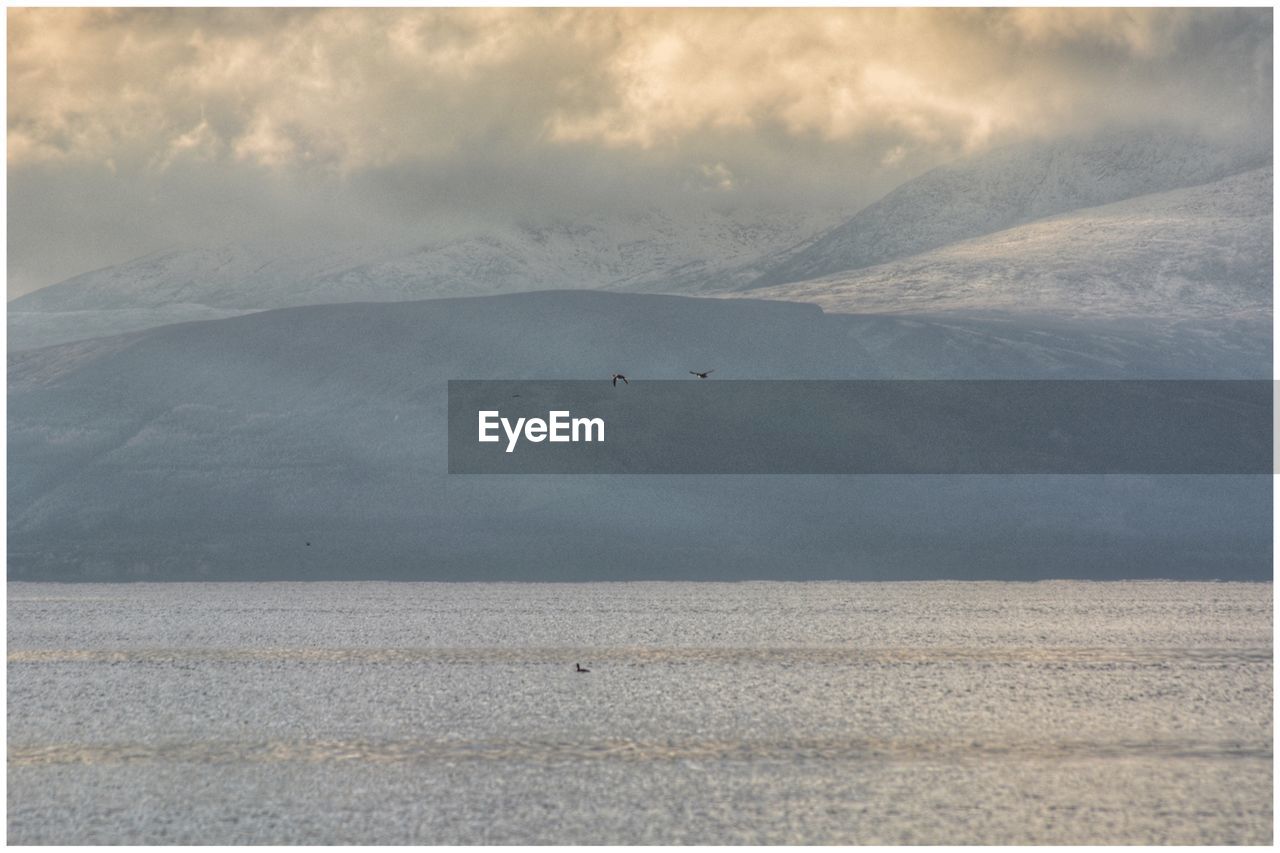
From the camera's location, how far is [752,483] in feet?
124

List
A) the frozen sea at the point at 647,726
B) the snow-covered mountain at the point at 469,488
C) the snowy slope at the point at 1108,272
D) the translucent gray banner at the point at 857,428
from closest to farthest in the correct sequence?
1. the frozen sea at the point at 647,726
2. the snow-covered mountain at the point at 469,488
3. the translucent gray banner at the point at 857,428
4. the snowy slope at the point at 1108,272

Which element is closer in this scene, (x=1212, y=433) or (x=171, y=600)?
(x=171, y=600)

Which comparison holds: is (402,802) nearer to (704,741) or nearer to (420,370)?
(704,741)

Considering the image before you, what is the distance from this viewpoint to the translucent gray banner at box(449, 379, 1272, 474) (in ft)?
131

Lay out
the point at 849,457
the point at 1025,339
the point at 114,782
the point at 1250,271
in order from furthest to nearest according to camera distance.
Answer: the point at 1250,271, the point at 1025,339, the point at 849,457, the point at 114,782

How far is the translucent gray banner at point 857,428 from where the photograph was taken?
4006 cm

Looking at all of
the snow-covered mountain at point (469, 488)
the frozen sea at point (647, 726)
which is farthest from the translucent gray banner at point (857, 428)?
the frozen sea at point (647, 726)

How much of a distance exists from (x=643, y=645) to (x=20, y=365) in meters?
50.1

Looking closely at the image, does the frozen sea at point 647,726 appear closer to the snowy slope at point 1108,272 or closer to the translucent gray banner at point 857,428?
the translucent gray banner at point 857,428

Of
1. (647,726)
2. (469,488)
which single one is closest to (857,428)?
(469,488)

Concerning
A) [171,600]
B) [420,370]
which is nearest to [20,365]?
[420,370]

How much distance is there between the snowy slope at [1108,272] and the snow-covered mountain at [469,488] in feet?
80.5

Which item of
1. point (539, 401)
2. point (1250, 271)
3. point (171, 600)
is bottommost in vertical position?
point (171, 600)

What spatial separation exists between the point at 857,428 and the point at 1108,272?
66909mm
